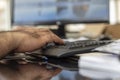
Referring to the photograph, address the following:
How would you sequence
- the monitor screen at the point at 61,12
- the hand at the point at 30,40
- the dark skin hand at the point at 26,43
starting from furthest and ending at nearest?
the monitor screen at the point at 61,12
the hand at the point at 30,40
the dark skin hand at the point at 26,43

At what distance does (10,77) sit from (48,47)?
0.37 meters

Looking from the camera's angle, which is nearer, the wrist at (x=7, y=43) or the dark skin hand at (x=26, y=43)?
→ the dark skin hand at (x=26, y=43)

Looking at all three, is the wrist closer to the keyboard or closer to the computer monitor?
the keyboard

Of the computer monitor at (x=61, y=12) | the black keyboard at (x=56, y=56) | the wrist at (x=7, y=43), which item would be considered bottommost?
the black keyboard at (x=56, y=56)

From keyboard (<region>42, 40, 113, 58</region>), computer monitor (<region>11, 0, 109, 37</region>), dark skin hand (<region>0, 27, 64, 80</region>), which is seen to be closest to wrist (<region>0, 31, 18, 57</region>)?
dark skin hand (<region>0, 27, 64, 80</region>)

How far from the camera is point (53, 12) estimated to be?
194cm

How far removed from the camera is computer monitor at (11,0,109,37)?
1928 mm

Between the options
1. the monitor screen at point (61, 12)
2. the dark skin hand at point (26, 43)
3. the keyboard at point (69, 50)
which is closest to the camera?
the dark skin hand at point (26, 43)

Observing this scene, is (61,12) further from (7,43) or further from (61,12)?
(7,43)

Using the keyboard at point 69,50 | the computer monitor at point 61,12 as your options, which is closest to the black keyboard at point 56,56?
the keyboard at point 69,50

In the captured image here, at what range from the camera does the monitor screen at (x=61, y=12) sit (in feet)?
6.32

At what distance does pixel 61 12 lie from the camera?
1.93m

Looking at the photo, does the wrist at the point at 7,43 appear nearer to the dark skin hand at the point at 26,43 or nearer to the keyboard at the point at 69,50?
the dark skin hand at the point at 26,43

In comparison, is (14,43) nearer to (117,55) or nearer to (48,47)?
(48,47)
